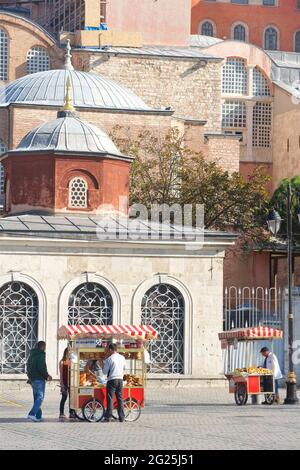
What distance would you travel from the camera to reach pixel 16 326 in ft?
115

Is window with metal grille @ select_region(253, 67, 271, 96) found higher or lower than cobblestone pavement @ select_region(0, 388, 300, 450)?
higher

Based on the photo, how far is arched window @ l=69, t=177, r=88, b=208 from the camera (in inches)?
1532

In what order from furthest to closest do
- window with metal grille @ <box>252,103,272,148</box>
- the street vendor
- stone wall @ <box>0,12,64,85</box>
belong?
window with metal grille @ <box>252,103,272,148</box>
stone wall @ <box>0,12,64,85</box>
the street vendor

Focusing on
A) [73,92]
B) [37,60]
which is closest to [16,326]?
[73,92]

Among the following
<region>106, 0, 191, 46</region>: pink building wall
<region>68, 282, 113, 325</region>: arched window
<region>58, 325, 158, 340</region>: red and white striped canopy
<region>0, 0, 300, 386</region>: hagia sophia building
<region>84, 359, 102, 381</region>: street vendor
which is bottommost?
<region>84, 359, 102, 381</region>: street vendor

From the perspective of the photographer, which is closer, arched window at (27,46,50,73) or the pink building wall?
arched window at (27,46,50,73)

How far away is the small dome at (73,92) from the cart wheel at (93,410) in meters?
26.7

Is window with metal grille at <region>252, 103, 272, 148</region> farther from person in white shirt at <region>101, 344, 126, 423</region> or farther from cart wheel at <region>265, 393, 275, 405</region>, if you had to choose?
person in white shirt at <region>101, 344, 126, 423</region>

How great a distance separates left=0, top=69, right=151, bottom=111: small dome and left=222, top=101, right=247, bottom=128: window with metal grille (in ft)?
42.8

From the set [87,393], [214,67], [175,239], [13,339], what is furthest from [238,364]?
[214,67]

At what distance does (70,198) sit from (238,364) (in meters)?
5.96

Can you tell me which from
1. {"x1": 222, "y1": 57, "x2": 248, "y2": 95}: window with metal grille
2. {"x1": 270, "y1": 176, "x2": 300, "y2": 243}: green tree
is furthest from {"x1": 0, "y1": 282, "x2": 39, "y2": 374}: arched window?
{"x1": 222, "y1": 57, "x2": 248, "y2": 95}: window with metal grille

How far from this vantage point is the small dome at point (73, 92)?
173ft

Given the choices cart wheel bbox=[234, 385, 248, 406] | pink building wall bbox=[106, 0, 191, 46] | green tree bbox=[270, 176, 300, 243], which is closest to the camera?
cart wheel bbox=[234, 385, 248, 406]
